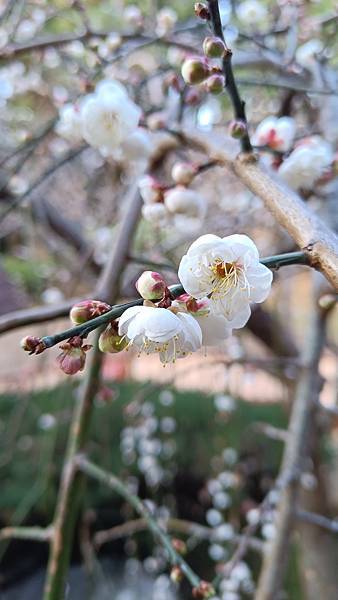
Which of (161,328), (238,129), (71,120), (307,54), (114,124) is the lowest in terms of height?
(161,328)

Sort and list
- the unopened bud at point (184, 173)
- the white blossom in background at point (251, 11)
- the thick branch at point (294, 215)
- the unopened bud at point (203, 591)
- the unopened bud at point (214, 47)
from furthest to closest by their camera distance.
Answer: the white blossom in background at point (251, 11)
the unopened bud at point (184, 173)
the unopened bud at point (203, 591)
the unopened bud at point (214, 47)
the thick branch at point (294, 215)

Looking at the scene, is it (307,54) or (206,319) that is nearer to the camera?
(206,319)

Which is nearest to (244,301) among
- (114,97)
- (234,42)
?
(114,97)

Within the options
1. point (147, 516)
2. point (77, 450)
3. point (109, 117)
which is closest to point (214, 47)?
point (109, 117)

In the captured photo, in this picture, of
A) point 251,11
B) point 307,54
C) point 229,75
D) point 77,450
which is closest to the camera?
point 229,75

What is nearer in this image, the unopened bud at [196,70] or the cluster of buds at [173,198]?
the unopened bud at [196,70]

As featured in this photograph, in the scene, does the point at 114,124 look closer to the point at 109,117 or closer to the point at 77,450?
the point at 109,117

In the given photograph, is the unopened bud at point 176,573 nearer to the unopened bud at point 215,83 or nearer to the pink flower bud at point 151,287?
the pink flower bud at point 151,287

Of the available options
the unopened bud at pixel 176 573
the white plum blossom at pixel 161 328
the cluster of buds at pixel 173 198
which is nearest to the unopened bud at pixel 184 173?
the cluster of buds at pixel 173 198
